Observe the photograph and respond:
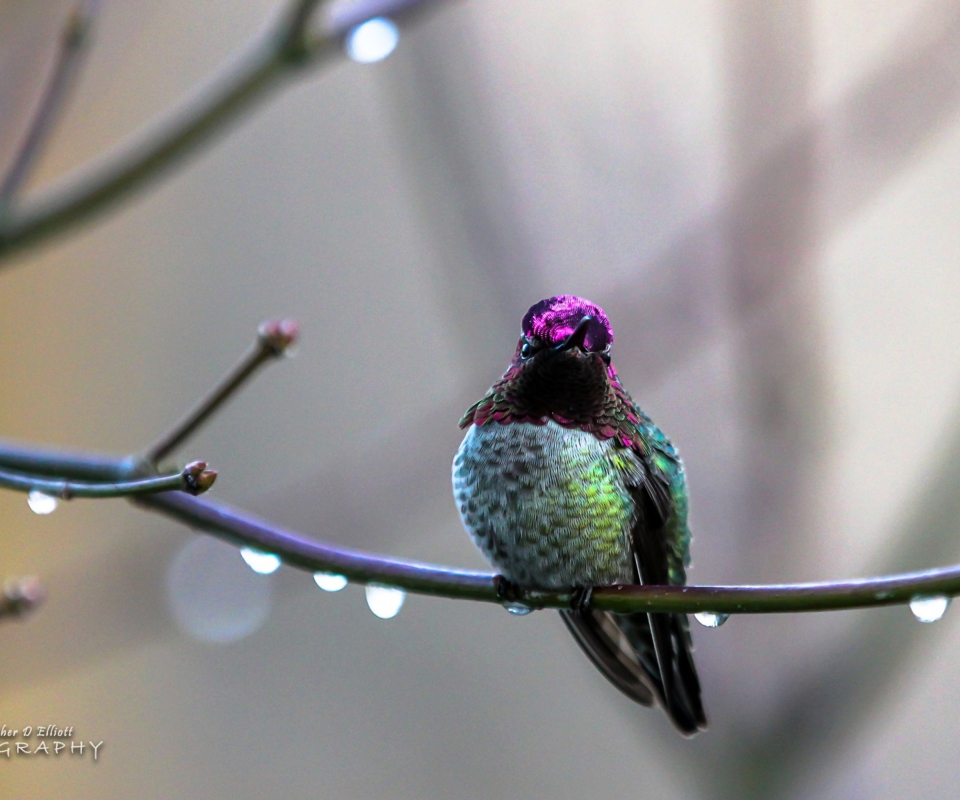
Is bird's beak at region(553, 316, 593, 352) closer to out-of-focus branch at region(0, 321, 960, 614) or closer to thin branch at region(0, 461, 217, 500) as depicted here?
out-of-focus branch at region(0, 321, 960, 614)

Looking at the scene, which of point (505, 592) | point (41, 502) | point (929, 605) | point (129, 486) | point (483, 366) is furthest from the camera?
point (483, 366)

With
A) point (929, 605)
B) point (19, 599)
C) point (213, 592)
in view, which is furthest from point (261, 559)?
point (213, 592)

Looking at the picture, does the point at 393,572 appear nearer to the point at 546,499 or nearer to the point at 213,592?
the point at 546,499

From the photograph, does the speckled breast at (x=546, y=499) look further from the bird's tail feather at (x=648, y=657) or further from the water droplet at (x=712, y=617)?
the water droplet at (x=712, y=617)

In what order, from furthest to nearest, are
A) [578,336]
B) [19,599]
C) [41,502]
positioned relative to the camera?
[19,599] → [578,336] → [41,502]

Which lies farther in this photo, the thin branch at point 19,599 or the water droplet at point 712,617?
the thin branch at point 19,599

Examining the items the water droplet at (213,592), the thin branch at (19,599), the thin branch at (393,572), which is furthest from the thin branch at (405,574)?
the water droplet at (213,592)

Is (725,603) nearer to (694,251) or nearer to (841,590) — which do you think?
(841,590)
